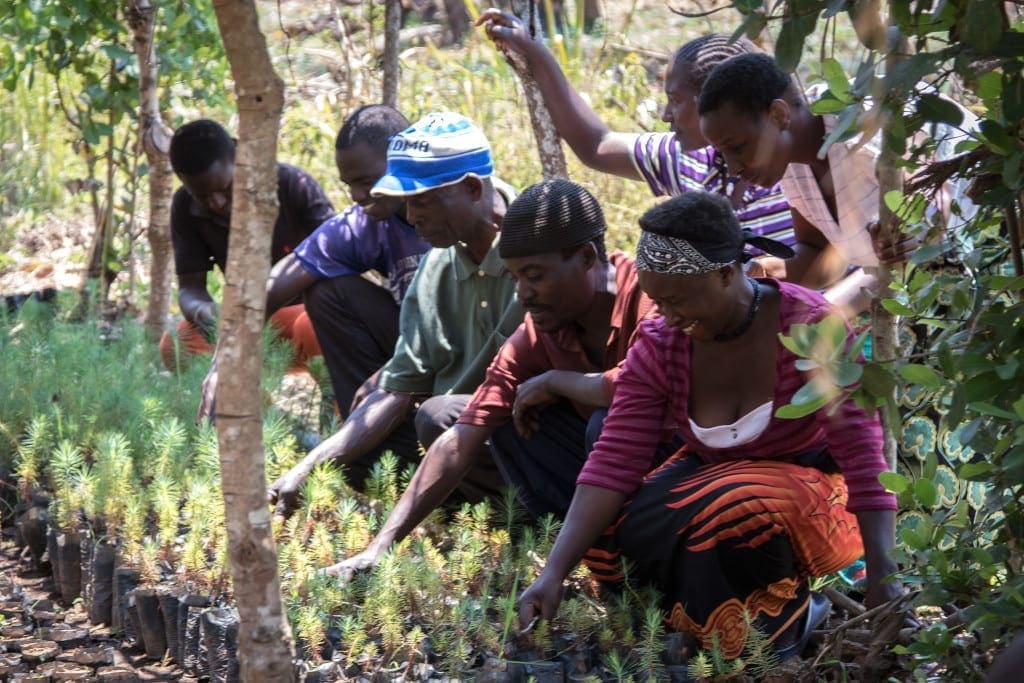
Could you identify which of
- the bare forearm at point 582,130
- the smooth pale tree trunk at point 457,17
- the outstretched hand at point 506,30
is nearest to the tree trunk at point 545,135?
the bare forearm at point 582,130

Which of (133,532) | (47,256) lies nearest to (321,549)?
(133,532)

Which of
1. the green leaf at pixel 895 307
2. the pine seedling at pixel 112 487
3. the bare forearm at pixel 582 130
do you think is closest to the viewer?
the green leaf at pixel 895 307

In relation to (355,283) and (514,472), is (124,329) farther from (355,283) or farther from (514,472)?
(514,472)

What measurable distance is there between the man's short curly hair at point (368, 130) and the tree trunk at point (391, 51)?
1.16m

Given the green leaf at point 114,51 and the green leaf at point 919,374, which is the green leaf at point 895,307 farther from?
the green leaf at point 114,51

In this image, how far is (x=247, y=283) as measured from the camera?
92.0 inches

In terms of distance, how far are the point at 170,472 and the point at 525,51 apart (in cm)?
183

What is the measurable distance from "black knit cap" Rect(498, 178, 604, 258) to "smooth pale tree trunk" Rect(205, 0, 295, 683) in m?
1.17

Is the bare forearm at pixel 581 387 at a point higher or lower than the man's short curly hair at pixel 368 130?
lower

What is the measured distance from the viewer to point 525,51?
170 inches

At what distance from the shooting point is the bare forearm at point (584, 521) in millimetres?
3096

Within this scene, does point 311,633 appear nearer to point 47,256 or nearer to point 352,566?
point 352,566

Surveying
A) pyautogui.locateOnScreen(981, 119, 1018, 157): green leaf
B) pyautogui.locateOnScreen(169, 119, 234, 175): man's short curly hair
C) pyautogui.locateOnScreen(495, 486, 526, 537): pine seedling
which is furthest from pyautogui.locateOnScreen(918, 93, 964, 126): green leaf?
→ pyautogui.locateOnScreen(169, 119, 234, 175): man's short curly hair

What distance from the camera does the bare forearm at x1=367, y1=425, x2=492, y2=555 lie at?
3.56m
